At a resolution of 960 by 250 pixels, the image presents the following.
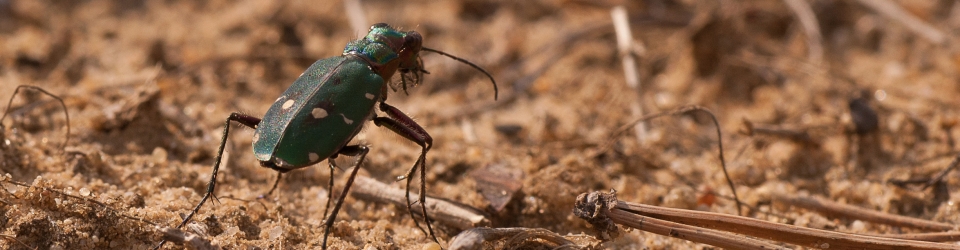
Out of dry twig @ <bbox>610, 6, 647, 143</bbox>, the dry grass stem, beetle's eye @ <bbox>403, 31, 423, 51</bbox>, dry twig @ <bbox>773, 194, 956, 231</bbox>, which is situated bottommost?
the dry grass stem

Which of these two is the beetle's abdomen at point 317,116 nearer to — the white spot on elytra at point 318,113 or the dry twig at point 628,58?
the white spot on elytra at point 318,113

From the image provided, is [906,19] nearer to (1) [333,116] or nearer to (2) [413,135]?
(2) [413,135]

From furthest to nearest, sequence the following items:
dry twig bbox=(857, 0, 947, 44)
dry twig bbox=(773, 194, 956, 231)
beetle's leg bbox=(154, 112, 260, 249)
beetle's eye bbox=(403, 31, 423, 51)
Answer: dry twig bbox=(857, 0, 947, 44)
beetle's eye bbox=(403, 31, 423, 51)
dry twig bbox=(773, 194, 956, 231)
beetle's leg bbox=(154, 112, 260, 249)

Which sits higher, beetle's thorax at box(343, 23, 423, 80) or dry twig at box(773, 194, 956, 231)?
beetle's thorax at box(343, 23, 423, 80)

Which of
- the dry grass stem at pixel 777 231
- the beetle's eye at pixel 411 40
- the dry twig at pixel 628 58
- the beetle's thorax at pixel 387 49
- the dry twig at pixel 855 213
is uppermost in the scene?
the dry twig at pixel 628 58

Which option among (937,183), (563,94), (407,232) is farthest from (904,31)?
(407,232)

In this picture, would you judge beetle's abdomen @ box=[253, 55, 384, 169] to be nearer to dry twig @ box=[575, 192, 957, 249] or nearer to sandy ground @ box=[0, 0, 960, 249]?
sandy ground @ box=[0, 0, 960, 249]

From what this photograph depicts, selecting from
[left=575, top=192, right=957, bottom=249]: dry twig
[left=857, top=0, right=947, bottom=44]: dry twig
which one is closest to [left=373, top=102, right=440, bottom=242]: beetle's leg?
[left=575, top=192, right=957, bottom=249]: dry twig

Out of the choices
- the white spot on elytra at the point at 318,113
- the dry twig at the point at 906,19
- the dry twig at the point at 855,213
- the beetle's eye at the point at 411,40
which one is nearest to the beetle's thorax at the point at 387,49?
the beetle's eye at the point at 411,40
